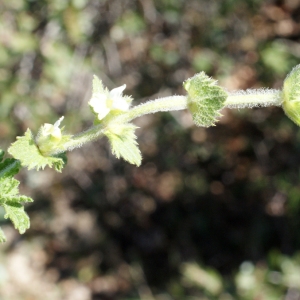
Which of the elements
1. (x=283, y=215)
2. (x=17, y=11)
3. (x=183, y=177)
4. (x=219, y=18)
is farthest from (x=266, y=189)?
(x=17, y=11)

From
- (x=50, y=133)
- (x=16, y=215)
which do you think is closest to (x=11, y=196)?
(x=16, y=215)

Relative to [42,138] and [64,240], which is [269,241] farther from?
[42,138]

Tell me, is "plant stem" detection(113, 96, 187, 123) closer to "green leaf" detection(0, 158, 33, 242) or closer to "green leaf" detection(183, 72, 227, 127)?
"green leaf" detection(183, 72, 227, 127)

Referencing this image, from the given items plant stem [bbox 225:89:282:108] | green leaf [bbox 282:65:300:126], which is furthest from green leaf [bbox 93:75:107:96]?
green leaf [bbox 282:65:300:126]

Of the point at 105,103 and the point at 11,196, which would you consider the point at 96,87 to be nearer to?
the point at 105,103

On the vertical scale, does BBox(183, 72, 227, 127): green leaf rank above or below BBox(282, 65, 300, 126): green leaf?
below

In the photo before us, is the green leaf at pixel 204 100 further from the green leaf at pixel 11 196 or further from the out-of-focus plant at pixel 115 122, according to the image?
the green leaf at pixel 11 196
